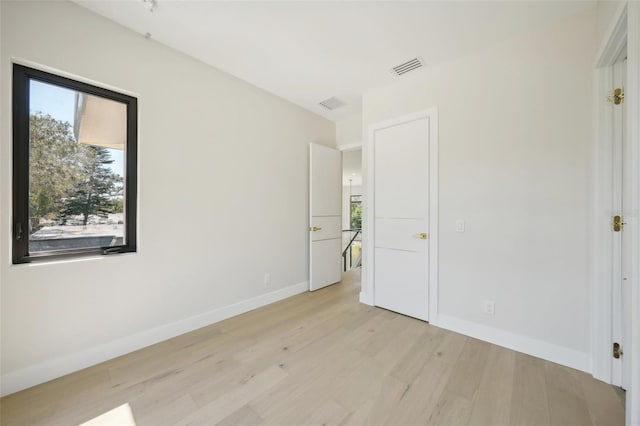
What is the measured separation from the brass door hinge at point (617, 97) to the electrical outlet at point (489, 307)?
1.73 m

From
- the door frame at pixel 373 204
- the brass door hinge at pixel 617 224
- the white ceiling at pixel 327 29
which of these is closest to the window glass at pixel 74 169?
the white ceiling at pixel 327 29

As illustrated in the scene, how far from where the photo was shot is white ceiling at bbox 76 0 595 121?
73.7 inches

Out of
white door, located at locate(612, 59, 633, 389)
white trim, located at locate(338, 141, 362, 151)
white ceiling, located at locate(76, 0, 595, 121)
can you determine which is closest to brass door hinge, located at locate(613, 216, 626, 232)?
white door, located at locate(612, 59, 633, 389)

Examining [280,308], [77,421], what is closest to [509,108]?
[280,308]

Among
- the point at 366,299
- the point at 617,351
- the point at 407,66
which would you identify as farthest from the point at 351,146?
the point at 617,351

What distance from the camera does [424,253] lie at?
8.91 ft

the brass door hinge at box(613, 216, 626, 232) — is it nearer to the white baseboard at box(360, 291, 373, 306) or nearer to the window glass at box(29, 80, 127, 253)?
the white baseboard at box(360, 291, 373, 306)

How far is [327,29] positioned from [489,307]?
285 centimetres

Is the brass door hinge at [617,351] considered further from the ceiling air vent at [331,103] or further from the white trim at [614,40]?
the ceiling air vent at [331,103]

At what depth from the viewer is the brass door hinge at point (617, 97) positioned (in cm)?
169

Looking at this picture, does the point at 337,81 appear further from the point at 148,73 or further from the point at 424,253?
the point at 424,253

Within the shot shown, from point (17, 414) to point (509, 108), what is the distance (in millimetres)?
4106

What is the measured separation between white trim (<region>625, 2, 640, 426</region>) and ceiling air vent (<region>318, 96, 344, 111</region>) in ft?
8.66

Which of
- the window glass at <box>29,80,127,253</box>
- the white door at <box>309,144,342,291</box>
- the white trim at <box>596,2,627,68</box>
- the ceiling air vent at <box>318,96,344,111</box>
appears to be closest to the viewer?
the white trim at <box>596,2,627,68</box>
